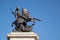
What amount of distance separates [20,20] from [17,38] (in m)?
2.28

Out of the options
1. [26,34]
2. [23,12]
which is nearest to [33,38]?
[26,34]

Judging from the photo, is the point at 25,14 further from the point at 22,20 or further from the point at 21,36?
the point at 21,36

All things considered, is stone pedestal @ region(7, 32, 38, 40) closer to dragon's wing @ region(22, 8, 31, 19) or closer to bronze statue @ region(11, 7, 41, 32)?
bronze statue @ region(11, 7, 41, 32)

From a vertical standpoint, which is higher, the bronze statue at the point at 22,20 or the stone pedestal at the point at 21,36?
the bronze statue at the point at 22,20

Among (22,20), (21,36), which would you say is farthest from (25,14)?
(21,36)

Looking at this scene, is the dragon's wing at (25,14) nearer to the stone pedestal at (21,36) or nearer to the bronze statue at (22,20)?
the bronze statue at (22,20)

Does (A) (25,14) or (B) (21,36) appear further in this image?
(A) (25,14)

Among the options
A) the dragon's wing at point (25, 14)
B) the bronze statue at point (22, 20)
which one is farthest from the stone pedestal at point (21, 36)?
the dragon's wing at point (25, 14)

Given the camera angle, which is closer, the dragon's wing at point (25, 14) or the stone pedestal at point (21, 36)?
the stone pedestal at point (21, 36)

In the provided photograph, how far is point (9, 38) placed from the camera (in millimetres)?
40656

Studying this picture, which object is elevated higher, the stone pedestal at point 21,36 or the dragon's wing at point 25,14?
the dragon's wing at point 25,14

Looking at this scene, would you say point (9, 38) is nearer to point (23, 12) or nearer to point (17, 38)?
point (17, 38)

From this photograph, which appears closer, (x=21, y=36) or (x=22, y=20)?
(x=21, y=36)

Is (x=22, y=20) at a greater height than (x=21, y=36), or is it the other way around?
(x=22, y=20)
